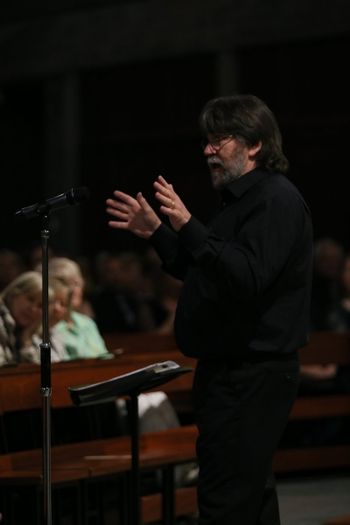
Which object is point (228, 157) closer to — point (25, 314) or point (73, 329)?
point (25, 314)

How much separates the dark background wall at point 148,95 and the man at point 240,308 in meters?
11.8

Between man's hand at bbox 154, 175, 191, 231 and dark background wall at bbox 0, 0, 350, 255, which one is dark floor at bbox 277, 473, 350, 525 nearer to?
man's hand at bbox 154, 175, 191, 231

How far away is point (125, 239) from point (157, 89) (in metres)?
2.18

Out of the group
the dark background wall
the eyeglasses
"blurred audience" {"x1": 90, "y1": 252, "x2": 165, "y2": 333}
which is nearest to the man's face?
the eyeglasses

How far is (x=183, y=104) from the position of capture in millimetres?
20094

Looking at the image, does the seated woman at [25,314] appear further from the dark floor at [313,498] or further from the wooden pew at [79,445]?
the dark floor at [313,498]

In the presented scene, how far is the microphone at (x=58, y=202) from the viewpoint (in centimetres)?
643

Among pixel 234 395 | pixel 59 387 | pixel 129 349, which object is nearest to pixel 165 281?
Result: pixel 129 349

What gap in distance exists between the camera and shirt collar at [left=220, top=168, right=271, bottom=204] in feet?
20.0

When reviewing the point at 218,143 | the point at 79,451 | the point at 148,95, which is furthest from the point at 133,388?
the point at 148,95

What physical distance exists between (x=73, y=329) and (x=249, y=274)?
441 cm

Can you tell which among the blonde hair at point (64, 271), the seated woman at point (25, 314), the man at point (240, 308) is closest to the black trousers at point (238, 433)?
the man at point (240, 308)

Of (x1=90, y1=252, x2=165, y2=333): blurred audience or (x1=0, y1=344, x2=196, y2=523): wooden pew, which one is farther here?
(x1=90, y1=252, x2=165, y2=333): blurred audience

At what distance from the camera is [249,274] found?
577cm
